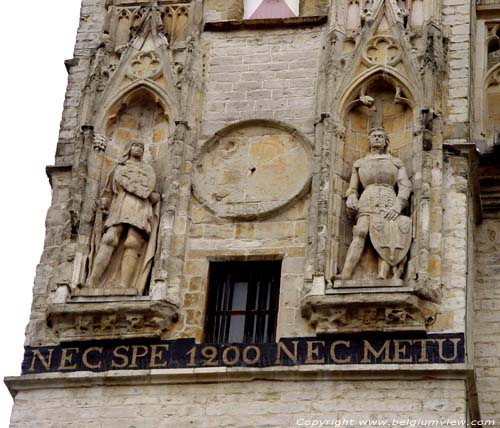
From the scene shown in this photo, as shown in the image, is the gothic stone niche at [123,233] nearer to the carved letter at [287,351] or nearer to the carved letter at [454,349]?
the carved letter at [287,351]

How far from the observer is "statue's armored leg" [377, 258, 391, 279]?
701 inches

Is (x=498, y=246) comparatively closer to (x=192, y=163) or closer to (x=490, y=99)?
→ (x=490, y=99)

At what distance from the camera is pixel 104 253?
725 inches

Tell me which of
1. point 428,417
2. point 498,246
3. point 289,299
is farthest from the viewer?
point 498,246

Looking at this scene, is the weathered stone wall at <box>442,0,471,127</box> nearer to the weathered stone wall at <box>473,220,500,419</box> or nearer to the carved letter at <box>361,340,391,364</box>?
the weathered stone wall at <box>473,220,500,419</box>

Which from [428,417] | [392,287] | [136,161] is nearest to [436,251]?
[392,287]

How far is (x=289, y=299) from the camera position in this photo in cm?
1802

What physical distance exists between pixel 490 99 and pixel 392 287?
350 centimetres

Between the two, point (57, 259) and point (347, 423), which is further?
point (57, 259)

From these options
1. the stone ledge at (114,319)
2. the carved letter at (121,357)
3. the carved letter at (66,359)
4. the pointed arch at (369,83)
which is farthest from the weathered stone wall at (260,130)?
the carved letter at (66,359)

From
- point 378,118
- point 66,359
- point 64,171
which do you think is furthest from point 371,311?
point 64,171

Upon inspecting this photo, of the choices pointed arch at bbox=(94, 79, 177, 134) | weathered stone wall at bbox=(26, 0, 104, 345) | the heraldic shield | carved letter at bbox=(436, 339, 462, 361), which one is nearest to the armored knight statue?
the heraldic shield

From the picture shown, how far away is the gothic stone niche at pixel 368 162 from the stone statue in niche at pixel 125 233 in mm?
1935

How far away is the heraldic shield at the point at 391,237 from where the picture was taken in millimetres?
17891
